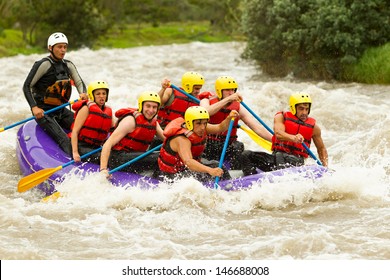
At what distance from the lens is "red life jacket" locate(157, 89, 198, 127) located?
29.4 ft

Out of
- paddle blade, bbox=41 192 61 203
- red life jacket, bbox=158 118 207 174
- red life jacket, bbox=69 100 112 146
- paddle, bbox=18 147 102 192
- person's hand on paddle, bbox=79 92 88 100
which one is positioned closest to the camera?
red life jacket, bbox=158 118 207 174

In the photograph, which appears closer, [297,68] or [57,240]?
[57,240]

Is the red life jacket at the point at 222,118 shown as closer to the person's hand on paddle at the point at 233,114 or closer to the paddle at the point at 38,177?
the person's hand on paddle at the point at 233,114

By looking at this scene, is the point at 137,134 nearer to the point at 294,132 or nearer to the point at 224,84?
the point at 224,84

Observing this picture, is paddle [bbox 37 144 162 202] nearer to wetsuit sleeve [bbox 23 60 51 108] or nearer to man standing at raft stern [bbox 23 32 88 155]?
man standing at raft stern [bbox 23 32 88 155]

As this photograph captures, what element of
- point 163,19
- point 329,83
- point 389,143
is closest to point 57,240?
point 389,143

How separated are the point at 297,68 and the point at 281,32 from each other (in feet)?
3.40

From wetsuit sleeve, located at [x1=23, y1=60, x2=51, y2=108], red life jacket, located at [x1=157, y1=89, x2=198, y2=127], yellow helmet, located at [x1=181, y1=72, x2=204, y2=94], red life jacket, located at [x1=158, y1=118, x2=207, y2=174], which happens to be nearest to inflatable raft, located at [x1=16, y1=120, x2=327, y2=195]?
red life jacket, located at [x1=158, y1=118, x2=207, y2=174]

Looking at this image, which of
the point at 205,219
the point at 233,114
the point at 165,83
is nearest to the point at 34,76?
the point at 165,83

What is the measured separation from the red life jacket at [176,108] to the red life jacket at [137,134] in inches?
35.5

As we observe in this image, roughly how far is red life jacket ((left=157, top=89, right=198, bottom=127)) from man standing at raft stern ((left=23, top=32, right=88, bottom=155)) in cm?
101

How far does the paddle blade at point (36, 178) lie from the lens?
816cm
